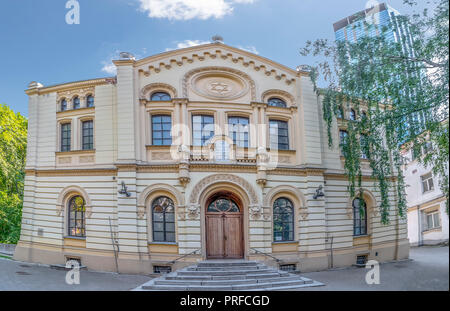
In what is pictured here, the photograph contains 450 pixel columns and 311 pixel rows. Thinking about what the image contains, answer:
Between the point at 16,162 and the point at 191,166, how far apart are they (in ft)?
40.8

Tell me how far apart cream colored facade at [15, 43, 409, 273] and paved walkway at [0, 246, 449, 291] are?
2.62ft

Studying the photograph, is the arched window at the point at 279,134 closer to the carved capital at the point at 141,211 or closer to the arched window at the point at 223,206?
the arched window at the point at 223,206

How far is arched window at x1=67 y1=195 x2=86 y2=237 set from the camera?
15.1 m

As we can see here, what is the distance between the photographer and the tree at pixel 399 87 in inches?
413

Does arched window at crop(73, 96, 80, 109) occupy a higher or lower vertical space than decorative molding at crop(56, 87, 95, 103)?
lower

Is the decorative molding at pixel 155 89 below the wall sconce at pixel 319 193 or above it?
above

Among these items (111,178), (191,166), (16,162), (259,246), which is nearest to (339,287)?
(259,246)

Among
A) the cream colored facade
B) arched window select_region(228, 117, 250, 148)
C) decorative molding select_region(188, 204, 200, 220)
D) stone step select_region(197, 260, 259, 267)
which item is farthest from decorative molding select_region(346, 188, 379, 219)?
decorative molding select_region(188, 204, 200, 220)

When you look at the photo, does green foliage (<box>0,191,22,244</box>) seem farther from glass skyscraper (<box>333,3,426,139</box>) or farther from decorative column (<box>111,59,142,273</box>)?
glass skyscraper (<box>333,3,426,139</box>)

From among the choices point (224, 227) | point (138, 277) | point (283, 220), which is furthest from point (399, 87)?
point (138, 277)

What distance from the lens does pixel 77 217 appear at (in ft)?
49.8

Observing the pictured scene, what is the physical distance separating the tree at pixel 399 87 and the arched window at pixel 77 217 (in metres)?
12.2

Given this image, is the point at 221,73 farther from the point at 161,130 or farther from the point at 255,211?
the point at 255,211

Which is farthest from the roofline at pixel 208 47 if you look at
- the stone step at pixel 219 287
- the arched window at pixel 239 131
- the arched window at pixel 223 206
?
the stone step at pixel 219 287
